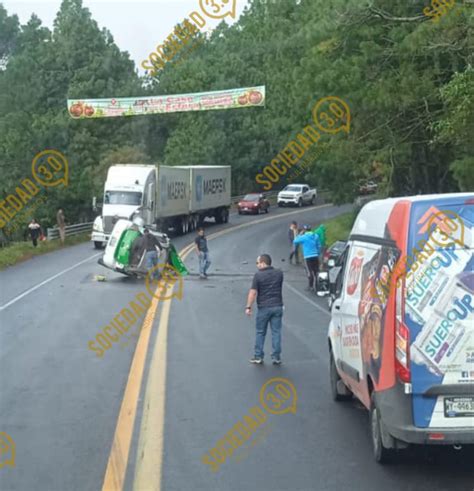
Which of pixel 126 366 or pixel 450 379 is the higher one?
pixel 450 379

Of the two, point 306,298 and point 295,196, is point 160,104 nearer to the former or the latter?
point 295,196

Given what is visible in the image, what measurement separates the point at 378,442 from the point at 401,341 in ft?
3.85

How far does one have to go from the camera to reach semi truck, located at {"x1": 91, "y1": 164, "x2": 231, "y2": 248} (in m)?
37.9

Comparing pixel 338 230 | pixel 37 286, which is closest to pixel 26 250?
pixel 37 286

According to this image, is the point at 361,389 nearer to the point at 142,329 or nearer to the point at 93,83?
the point at 142,329

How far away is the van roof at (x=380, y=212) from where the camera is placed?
7000 mm

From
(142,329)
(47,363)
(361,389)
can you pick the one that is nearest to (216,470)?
(361,389)

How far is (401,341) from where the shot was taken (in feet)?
22.2

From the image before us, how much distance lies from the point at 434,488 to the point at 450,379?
0.86 m

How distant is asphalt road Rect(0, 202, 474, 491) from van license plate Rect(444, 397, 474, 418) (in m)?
0.56

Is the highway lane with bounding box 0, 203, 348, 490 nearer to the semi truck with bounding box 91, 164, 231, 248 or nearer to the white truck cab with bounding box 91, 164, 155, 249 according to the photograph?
the semi truck with bounding box 91, 164, 231, 248

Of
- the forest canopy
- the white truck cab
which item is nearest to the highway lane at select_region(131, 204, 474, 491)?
the forest canopy

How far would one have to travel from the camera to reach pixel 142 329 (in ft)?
51.5

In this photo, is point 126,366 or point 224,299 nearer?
point 126,366
